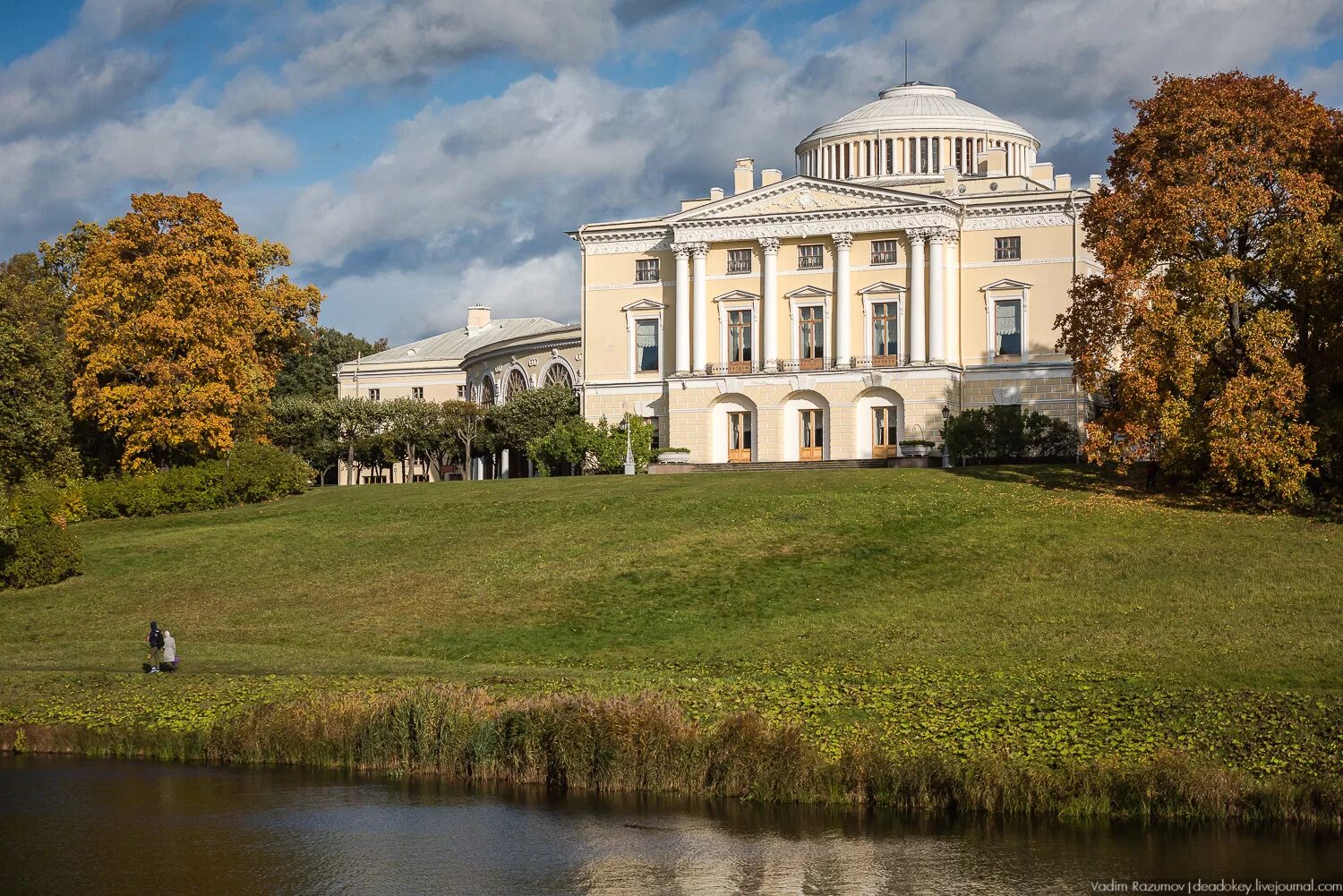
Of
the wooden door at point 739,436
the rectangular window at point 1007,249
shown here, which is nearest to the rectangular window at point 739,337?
the wooden door at point 739,436

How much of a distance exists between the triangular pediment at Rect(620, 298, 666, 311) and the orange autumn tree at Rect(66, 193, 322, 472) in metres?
21.4

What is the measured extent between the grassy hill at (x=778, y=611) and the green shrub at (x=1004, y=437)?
761 centimetres

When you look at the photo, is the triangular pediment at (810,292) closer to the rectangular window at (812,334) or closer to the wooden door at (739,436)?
the rectangular window at (812,334)

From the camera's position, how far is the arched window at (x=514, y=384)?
8828 cm

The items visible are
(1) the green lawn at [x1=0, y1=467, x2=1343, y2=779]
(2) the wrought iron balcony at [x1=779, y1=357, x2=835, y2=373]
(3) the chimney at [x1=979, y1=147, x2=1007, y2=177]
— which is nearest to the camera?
(1) the green lawn at [x1=0, y1=467, x2=1343, y2=779]

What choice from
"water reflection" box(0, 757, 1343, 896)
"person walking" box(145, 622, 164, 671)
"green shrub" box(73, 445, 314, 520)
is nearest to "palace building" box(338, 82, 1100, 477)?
"green shrub" box(73, 445, 314, 520)

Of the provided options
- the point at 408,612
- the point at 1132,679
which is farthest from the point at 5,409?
the point at 1132,679

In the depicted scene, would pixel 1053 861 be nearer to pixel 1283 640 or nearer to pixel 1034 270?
pixel 1283 640

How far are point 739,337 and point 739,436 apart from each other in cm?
471

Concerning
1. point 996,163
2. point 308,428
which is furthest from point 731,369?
point 308,428

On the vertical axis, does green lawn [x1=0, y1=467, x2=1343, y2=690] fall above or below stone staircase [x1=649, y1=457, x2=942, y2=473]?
below

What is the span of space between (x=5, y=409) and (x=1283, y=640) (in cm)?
3416

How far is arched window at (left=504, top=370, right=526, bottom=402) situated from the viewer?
88281mm

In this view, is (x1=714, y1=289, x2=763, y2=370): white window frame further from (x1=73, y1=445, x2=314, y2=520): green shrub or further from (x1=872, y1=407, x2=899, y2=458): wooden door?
(x1=73, y1=445, x2=314, y2=520): green shrub
